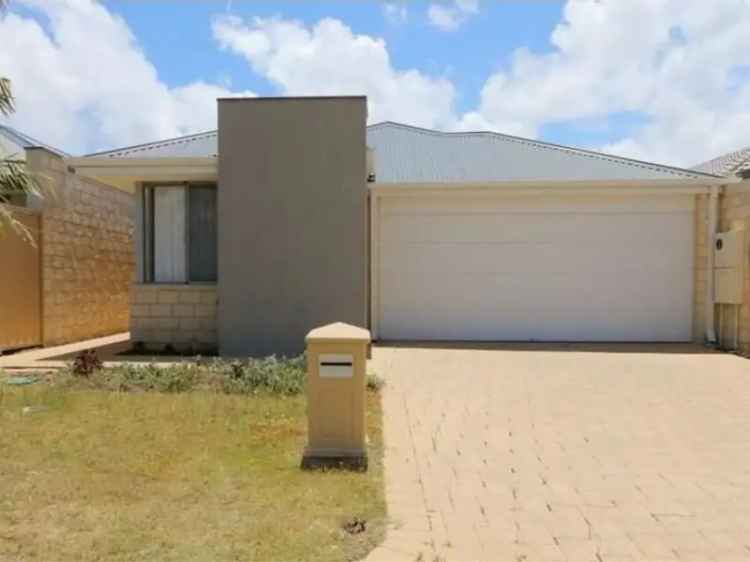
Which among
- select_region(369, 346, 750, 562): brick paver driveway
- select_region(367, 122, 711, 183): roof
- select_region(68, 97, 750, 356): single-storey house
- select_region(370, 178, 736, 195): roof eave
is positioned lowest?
select_region(369, 346, 750, 562): brick paver driveway

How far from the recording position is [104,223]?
14.7m

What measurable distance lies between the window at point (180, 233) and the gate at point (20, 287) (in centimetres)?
237

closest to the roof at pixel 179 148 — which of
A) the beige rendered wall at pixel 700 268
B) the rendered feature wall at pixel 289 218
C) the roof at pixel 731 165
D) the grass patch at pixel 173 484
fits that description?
the rendered feature wall at pixel 289 218

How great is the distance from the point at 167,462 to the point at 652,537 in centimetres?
387

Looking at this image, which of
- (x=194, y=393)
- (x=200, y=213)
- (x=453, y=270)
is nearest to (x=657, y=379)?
(x=453, y=270)

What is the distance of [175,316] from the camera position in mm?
11523

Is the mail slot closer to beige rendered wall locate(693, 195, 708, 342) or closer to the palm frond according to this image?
the palm frond

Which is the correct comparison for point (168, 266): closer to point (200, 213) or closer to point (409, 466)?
point (200, 213)

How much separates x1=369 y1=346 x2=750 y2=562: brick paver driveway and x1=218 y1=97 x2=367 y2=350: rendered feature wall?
210 centimetres

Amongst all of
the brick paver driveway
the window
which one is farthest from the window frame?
the brick paver driveway

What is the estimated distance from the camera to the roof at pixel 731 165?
13.3 meters

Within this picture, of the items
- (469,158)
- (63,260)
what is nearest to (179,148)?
(63,260)

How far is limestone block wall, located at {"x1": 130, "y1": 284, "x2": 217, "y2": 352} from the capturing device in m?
11.5

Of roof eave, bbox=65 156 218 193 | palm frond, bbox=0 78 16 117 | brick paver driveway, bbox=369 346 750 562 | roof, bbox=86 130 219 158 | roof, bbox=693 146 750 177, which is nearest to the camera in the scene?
brick paver driveway, bbox=369 346 750 562
